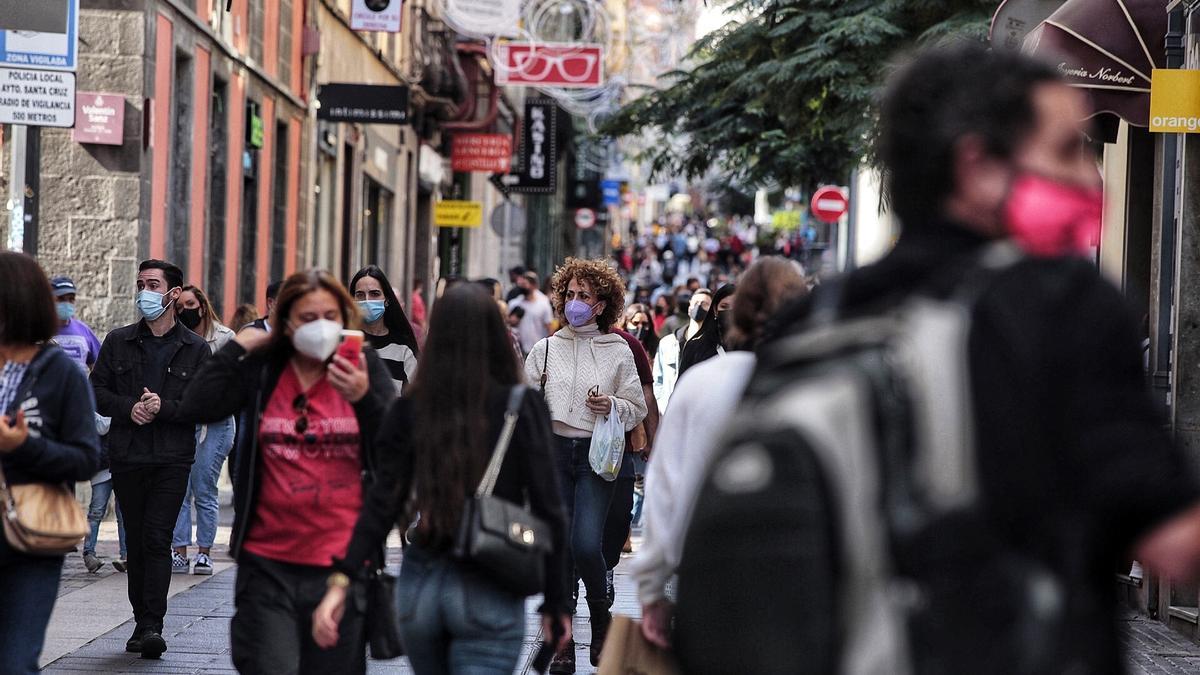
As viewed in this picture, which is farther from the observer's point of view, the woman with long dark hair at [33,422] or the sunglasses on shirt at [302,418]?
the sunglasses on shirt at [302,418]

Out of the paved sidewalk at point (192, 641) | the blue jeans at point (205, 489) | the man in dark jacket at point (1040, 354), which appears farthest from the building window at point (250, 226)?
the man in dark jacket at point (1040, 354)

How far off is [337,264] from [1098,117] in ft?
55.1

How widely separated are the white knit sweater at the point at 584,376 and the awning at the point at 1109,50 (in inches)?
151

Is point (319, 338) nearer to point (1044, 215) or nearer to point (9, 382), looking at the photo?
point (9, 382)

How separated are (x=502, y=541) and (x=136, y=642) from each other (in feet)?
13.7

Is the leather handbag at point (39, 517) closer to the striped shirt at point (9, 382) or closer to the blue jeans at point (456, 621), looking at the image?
the striped shirt at point (9, 382)

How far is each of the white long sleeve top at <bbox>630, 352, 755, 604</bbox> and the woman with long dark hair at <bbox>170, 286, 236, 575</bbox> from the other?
21.9 feet

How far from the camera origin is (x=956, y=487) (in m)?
2.60

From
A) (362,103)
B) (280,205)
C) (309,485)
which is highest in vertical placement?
(362,103)

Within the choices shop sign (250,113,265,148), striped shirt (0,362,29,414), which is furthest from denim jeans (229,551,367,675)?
shop sign (250,113,265,148)

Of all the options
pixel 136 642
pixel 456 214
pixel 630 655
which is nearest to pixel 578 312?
pixel 136 642

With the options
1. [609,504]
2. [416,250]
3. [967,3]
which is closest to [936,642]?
[609,504]

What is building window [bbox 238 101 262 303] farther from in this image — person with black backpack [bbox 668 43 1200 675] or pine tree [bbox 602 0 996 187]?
person with black backpack [bbox 668 43 1200 675]

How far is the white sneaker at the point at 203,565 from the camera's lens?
39.5 ft
